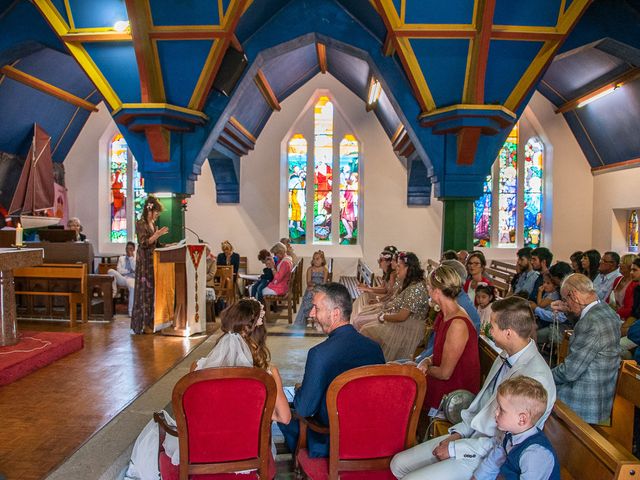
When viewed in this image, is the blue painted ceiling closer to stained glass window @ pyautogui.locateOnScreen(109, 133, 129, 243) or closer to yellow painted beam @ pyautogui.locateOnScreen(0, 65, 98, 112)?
yellow painted beam @ pyautogui.locateOnScreen(0, 65, 98, 112)

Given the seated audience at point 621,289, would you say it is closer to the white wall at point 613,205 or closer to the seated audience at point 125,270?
the white wall at point 613,205

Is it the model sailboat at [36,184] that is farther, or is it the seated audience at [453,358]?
the model sailboat at [36,184]

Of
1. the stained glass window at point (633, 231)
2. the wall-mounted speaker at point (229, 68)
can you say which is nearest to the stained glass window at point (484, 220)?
the stained glass window at point (633, 231)

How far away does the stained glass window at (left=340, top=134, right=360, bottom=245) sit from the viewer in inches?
479

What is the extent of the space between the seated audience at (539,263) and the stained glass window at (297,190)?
6.96 metres

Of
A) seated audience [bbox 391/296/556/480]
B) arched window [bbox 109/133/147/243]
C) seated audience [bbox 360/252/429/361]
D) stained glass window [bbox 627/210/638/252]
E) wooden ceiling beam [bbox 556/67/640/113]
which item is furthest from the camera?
arched window [bbox 109/133/147/243]

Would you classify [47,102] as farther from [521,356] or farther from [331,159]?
[521,356]

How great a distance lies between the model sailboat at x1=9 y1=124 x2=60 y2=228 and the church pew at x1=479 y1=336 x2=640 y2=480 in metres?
8.19

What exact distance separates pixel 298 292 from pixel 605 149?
23.4 feet

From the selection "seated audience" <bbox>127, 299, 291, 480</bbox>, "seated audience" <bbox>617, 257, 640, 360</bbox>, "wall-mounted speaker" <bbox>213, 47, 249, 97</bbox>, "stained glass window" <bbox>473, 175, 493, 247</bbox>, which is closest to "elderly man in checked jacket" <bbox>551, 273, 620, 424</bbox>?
"seated audience" <bbox>127, 299, 291, 480</bbox>

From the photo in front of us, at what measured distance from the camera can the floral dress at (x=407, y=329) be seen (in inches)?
176

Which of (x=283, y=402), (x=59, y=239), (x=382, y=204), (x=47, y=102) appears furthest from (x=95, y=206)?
(x=283, y=402)

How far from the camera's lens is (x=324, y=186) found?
1221 centimetres

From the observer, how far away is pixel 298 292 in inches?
365
